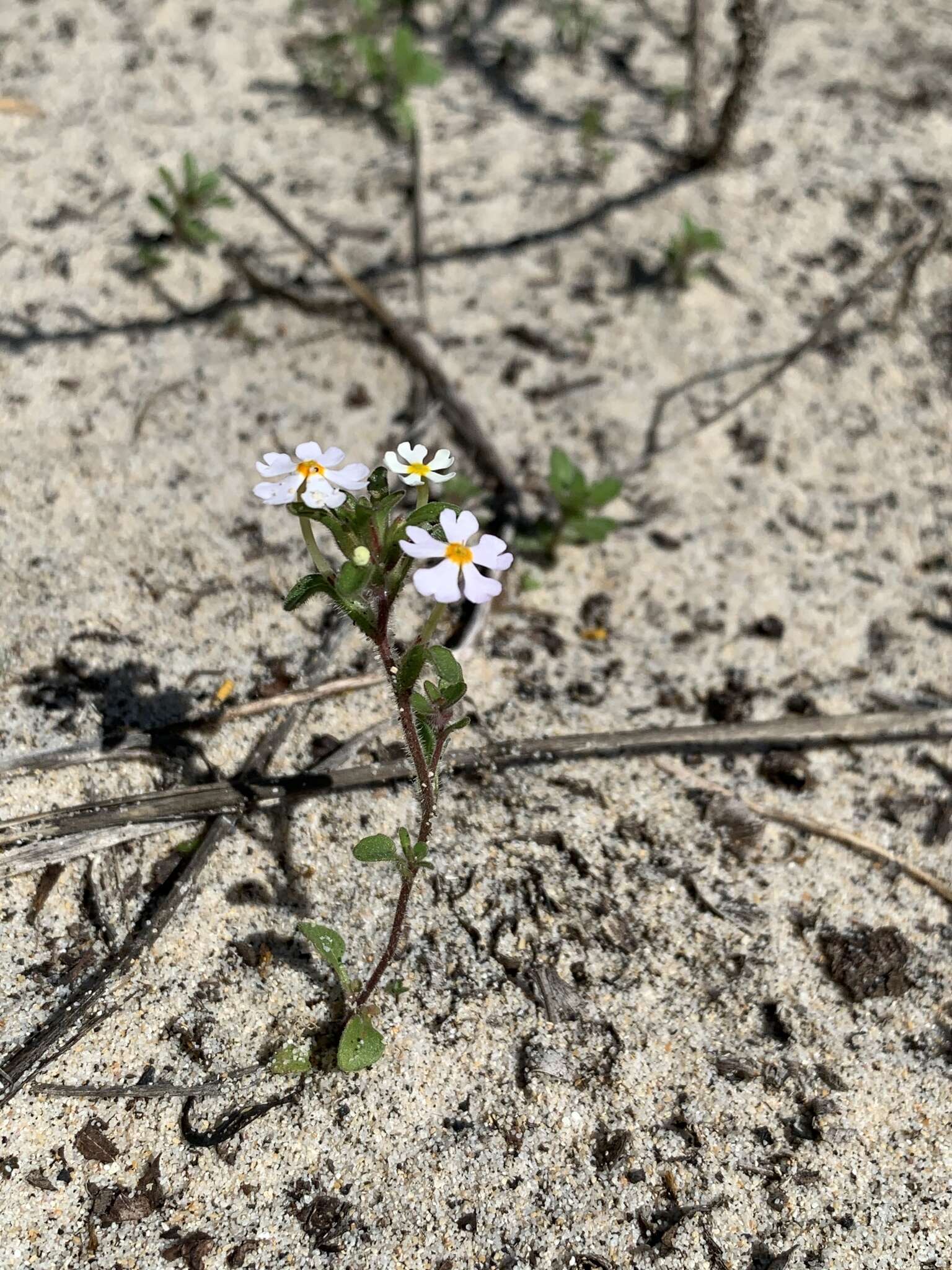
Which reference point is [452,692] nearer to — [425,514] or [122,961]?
[425,514]

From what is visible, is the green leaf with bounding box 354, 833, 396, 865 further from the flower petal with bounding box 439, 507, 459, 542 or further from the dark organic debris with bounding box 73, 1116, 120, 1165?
the dark organic debris with bounding box 73, 1116, 120, 1165

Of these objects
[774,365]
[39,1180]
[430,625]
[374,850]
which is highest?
[774,365]

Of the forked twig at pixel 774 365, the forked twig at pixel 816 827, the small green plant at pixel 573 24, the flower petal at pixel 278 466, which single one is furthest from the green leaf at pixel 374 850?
the small green plant at pixel 573 24

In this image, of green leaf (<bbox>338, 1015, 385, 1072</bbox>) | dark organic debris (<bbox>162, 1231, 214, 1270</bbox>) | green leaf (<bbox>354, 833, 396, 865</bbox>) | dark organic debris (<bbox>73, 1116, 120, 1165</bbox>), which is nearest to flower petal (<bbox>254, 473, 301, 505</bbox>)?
green leaf (<bbox>354, 833, 396, 865</bbox>)

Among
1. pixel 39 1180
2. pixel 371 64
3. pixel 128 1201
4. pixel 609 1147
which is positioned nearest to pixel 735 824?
pixel 609 1147

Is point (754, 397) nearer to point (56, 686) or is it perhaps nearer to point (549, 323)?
point (549, 323)

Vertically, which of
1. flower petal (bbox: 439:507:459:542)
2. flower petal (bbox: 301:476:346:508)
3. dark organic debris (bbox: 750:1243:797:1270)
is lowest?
dark organic debris (bbox: 750:1243:797:1270)

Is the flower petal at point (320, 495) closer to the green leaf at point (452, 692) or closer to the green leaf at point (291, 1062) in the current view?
the green leaf at point (452, 692)
